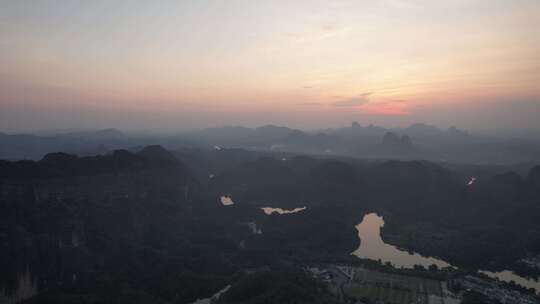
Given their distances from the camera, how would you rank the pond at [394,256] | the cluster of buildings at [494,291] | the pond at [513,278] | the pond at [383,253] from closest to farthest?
1. the cluster of buildings at [494,291]
2. the pond at [513,278]
3. the pond at [394,256]
4. the pond at [383,253]

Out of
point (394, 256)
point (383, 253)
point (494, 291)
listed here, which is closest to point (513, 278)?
point (494, 291)

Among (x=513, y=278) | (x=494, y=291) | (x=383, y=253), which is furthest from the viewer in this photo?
(x=383, y=253)

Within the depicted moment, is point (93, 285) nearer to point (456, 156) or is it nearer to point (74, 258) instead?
point (74, 258)

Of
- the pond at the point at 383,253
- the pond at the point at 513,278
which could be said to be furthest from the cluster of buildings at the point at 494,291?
the pond at the point at 383,253

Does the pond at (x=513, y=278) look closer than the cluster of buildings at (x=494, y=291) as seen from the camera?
No

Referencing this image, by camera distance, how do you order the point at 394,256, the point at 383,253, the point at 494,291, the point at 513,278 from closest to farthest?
the point at 494,291, the point at 513,278, the point at 394,256, the point at 383,253

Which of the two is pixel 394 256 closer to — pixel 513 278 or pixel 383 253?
pixel 383 253

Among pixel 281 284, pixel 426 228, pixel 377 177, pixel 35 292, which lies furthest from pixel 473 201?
pixel 35 292

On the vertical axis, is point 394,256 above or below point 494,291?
below

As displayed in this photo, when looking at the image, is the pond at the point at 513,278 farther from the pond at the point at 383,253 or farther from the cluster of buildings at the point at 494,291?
the pond at the point at 383,253

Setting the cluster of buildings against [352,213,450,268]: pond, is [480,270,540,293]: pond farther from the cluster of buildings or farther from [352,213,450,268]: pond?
[352,213,450,268]: pond

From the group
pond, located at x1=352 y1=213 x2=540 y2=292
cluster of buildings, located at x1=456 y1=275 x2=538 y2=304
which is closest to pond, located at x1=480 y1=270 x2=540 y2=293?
pond, located at x1=352 y1=213 x2=540 y2=292
